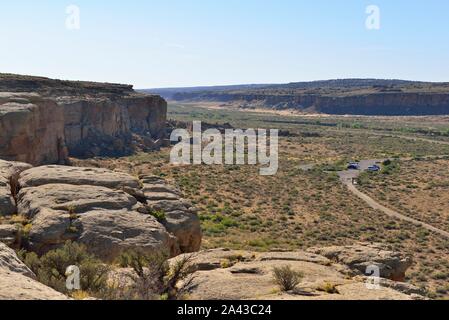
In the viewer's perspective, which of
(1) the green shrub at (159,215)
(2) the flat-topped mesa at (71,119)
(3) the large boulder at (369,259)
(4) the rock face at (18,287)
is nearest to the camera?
(4) the rock face at (18,287)

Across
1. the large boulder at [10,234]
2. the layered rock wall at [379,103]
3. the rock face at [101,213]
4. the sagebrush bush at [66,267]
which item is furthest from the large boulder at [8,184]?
the layered rock wall at [379,103]

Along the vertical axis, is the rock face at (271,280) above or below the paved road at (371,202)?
above

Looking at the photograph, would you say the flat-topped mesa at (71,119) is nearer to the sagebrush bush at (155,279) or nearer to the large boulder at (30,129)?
the large boulder at (30,129)

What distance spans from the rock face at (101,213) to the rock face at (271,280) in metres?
2.14

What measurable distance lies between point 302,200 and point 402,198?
964 centimetres

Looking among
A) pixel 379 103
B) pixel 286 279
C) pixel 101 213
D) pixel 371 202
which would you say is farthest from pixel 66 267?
pixel 379 103

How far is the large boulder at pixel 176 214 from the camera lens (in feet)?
61.3

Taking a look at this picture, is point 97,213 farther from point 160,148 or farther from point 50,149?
point 160,148

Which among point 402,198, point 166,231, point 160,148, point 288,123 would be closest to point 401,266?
point 166,231

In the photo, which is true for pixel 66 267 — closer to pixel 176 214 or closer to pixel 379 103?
pixel 176 214

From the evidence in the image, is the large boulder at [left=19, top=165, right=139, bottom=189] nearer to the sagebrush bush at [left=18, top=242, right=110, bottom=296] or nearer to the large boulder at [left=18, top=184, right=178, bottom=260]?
the large boulder at [left=18, top=184, right=178, bottom=260]

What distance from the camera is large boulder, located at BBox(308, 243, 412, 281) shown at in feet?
52.3

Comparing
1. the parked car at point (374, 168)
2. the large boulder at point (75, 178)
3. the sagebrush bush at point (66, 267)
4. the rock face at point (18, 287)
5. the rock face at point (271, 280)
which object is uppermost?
the large boulder at point (75, 178)

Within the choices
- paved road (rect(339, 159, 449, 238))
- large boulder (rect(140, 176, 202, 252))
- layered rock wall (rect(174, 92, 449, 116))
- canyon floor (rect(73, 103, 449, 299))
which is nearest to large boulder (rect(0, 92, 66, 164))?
canyon floor (rect(73, 103, 449, 299))
